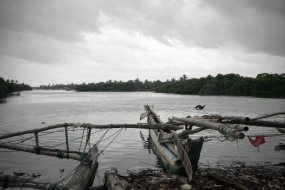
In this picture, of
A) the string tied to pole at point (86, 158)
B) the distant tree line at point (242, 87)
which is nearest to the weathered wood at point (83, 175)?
the string tied to pole at point (86, 158)

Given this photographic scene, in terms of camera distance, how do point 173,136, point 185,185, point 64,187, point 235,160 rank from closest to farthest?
1. point 64,187
2. point 185,185
3. point 173,136
4. point 235,160

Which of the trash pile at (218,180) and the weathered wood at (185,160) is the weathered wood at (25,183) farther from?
the weathered wood at (185,160)

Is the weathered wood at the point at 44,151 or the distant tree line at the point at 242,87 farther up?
the distant tree line at the point at 242,87

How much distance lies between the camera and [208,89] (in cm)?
12719

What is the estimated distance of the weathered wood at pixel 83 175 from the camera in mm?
7662

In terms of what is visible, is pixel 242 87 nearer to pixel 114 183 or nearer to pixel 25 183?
pixel 114 183

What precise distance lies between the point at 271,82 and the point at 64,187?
115 metres

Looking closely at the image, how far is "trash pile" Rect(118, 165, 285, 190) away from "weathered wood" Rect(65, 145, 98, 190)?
5.19ft

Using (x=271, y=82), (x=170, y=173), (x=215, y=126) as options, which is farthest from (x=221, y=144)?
(x=271, y=82)

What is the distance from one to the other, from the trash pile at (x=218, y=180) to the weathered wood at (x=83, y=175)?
1581 mm

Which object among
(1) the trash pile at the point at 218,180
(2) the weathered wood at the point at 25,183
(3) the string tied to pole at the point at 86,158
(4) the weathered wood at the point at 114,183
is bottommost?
(1) the trash pile at the point at 218,180

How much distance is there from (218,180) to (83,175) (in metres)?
5.38

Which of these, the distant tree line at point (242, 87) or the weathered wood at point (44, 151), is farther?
the distant tree line at point (242, 87)

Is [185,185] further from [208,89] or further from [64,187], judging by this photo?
Result: [208,89]
